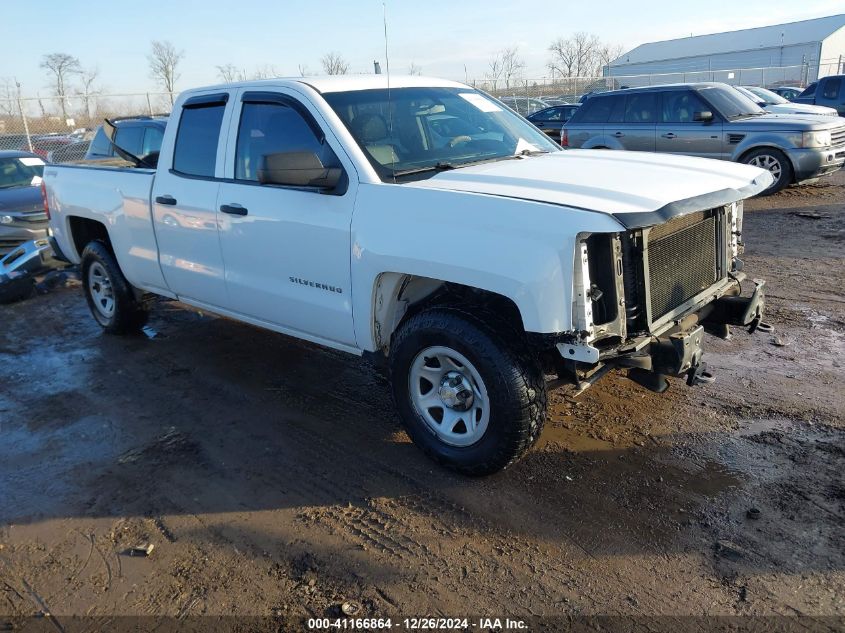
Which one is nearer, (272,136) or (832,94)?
(272,136)

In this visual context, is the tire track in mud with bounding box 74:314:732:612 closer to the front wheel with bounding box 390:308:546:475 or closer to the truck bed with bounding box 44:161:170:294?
the front wheel with bounding box 390:308:546:475

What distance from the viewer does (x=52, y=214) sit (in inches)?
264

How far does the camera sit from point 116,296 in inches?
244

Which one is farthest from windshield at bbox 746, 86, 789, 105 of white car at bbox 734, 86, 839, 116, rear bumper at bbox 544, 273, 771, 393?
rear bumper at bbox 544, 273, 771, 393

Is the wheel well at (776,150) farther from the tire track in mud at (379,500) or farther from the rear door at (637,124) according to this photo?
the tire track in mud at (379,500)

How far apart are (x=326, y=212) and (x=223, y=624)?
2.21 metres

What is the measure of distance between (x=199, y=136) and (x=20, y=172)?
24.5 ft

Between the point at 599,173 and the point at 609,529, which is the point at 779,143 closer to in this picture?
the point at 599,173

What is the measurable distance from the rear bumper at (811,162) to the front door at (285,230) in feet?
31.6

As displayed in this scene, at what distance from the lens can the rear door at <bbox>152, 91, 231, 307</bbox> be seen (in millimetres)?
4746

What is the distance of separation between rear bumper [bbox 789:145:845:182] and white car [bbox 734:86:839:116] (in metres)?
2.97

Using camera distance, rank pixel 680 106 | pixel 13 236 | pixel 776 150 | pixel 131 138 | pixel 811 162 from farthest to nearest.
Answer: pixel 680 106
pixel 776 150
pixel 811 162
pixel 131 138
pixel 13 236

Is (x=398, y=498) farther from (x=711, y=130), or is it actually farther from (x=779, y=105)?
(x=779, y=105)

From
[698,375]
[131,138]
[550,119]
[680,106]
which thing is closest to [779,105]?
[680,106]
